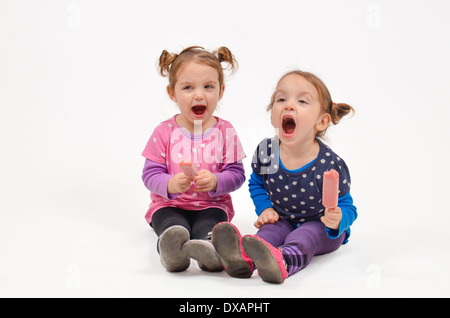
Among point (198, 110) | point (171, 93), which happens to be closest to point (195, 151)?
point (198, 110)

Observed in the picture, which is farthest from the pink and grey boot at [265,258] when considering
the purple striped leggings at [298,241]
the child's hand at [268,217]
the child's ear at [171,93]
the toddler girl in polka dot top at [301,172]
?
the child's ear at [171,93]

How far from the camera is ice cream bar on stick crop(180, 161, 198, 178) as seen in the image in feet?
7.73

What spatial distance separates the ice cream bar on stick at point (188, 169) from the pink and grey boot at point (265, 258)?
0.43 meters

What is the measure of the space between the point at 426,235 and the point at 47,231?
168 centimetres

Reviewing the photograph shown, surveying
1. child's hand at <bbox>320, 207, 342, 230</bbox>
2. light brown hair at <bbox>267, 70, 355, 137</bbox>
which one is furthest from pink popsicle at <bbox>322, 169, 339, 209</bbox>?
light brown hair at <bbox>267, 70, 355, 137</bbox>

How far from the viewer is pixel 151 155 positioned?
2.69 m

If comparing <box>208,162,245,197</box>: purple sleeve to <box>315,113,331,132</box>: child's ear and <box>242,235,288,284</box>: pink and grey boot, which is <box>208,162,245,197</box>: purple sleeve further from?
<box>242,235,288,284</box>: pink and grey boot

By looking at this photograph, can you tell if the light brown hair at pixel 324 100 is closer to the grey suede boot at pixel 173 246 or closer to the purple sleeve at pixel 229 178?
the purple sleeve at pixel 229 178

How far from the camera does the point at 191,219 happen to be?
2.66 meters

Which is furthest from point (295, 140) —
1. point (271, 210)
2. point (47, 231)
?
point (47, 231)

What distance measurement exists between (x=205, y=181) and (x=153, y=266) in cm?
42

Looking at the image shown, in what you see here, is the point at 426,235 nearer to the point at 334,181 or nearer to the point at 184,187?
the point at 334,181

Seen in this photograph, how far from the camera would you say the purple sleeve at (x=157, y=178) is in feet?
8.48

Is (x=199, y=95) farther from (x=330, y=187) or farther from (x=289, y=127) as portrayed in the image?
(x=330, y=187)
